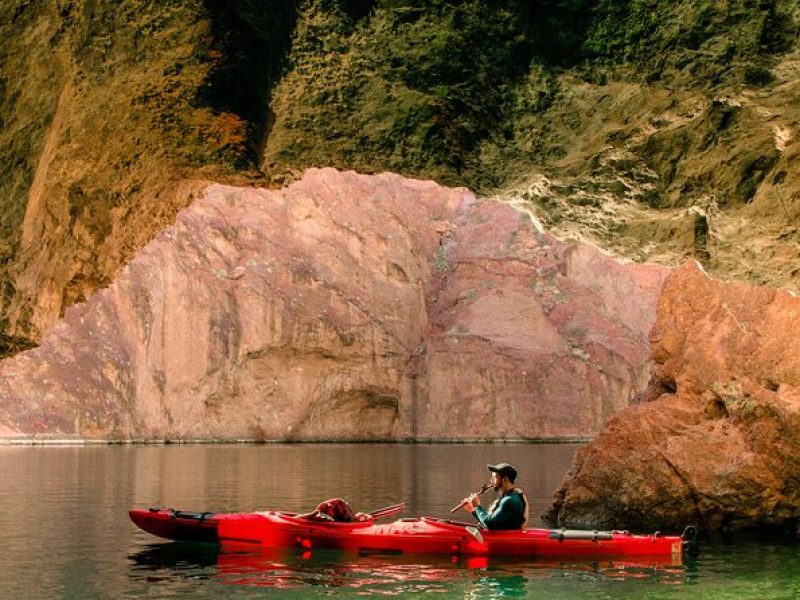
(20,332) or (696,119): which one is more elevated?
(696,119)

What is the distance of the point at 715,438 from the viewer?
18.3 m

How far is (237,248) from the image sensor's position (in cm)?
10500

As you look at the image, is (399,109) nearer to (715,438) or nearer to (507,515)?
(507,515)

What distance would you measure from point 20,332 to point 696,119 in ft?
22.0

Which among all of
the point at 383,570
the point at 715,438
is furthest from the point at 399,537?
the point at 715,438

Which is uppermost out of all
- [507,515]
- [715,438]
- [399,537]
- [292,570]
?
[715,438]

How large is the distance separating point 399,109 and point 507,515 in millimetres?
9206

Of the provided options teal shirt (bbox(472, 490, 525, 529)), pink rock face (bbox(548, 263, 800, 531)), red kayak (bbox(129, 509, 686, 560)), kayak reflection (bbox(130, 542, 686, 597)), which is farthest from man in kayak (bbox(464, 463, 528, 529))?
pink rock face (bbox(548, 263, 800, 531))

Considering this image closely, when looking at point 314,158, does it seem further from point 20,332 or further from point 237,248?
point 237,248

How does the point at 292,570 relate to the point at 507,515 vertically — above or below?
below

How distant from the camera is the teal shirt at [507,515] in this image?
15522 mm

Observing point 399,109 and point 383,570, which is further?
point 383,570

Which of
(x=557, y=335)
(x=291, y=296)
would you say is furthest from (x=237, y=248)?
(x=557, y=335)

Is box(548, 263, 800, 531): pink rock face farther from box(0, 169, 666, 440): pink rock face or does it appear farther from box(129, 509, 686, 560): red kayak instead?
box(0, 169, 666, 440): pink rock face
